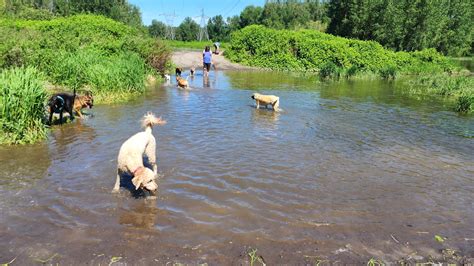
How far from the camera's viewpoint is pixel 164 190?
24.4 feet

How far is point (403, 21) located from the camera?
59938mm

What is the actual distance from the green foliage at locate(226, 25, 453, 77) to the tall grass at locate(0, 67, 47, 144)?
1339 inches

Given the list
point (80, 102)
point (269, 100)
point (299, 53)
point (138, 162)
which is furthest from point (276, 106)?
point (299, 53)

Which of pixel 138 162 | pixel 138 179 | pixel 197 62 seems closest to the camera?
pixel 138 179

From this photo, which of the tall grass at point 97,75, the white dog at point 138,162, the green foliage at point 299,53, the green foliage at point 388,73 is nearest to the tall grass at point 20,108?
the white dog at point 138,162

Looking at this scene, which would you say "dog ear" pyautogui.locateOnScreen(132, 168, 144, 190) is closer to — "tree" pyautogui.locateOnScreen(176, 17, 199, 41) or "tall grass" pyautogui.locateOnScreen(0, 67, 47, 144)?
"tall grass" pyautogui.locateOnScreen(0, 67, 47, 144)

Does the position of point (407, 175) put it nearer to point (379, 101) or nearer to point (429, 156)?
point (429, 156)

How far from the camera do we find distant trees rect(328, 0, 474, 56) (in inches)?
2323

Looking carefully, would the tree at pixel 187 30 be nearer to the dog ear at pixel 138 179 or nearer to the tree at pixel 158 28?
the tree at pixel 158 28

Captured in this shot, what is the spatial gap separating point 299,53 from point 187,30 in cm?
10094

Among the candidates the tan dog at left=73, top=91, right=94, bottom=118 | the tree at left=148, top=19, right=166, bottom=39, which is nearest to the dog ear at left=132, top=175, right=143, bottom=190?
the tan dog at left=73, top=91, right=94, bottom=118

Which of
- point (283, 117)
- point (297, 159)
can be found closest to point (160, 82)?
point (283, 117)

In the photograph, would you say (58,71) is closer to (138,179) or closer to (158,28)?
(138,179)

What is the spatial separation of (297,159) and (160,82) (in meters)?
16.4
